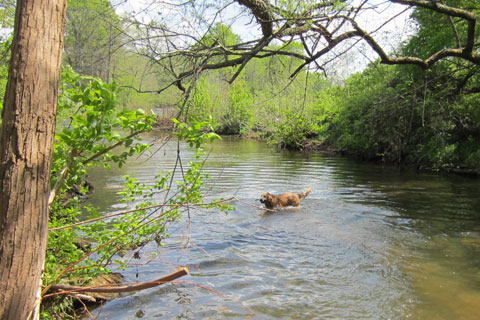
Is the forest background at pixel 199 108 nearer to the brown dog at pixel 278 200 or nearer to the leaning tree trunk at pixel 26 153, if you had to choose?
the leaning tree trunk at pixel 26 153

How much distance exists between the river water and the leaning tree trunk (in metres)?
1.36

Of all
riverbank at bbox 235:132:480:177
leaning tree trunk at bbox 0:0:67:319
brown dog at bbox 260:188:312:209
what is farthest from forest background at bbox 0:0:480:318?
brown dog at bbox 260:188:312:209

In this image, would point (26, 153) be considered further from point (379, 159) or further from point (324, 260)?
point (379, 159)

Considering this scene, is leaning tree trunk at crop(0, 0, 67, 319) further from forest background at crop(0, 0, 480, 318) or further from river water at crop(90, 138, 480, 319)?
river water at crop(90, 138, 480, 319)

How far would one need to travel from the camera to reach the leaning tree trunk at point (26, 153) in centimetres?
250

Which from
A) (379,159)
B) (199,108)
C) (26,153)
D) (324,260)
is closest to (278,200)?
(324,260)

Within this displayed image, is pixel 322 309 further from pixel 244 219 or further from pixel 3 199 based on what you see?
pixel 244 219

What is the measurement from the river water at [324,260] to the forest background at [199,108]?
2.26 ft

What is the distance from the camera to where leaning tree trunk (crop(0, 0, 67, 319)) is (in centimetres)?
250

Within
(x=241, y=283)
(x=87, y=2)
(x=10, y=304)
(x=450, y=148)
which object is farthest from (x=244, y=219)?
(x=450, y=148)

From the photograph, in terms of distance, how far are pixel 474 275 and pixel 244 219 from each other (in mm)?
5314

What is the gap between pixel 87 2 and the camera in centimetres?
494

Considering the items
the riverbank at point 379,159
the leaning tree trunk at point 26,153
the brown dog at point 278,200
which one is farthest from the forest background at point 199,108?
the brown dog at point 278,200

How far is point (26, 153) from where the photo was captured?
2.54 metres
